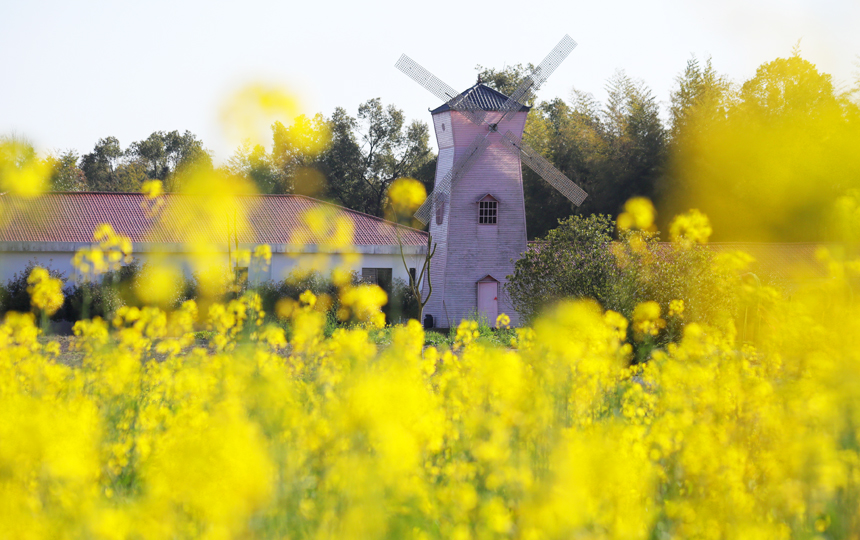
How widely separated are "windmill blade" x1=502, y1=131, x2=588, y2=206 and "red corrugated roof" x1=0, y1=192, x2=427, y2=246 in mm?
4829

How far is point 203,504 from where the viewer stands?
271 cm

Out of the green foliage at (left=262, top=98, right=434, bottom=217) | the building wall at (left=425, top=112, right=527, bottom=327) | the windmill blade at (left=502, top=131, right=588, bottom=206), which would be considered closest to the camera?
the windmill blade at (left=502, top=131, right=588, bottom=206)

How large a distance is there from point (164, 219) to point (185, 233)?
146cm

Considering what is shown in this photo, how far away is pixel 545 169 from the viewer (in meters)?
24.3

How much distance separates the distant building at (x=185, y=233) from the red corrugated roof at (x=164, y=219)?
28 millimetres

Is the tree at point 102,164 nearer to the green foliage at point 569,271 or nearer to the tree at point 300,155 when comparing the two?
the tree at point 300,155

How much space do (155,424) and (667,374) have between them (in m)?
3.45

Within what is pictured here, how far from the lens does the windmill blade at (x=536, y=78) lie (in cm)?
2402

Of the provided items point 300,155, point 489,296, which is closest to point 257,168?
point 300,155

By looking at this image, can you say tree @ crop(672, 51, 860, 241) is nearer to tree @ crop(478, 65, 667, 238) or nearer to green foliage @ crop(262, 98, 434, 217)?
tree @ crop(478, 65, 667, 238)

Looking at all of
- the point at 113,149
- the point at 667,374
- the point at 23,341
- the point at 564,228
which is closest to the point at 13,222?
the point at 564,228

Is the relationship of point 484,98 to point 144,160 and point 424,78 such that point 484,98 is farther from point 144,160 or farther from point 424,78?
point 144,160

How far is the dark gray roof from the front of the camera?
24.2 meters

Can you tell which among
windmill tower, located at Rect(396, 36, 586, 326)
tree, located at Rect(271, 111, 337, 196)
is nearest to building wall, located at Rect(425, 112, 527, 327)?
windmill tower, located at Rect(396, 36, 586, 326)
